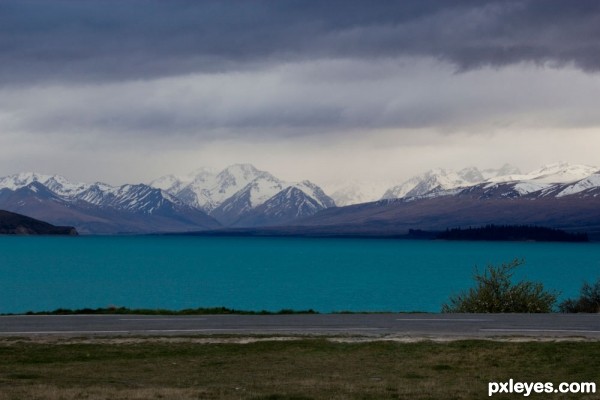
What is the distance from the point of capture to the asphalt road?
30.7m

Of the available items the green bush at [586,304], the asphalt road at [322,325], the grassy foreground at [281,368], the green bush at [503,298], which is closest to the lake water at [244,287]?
the green bush at [586,304]

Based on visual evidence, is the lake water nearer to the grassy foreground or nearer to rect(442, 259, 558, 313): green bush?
rect(442, 259, 558, 313): green bush

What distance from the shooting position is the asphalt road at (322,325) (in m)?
30.7

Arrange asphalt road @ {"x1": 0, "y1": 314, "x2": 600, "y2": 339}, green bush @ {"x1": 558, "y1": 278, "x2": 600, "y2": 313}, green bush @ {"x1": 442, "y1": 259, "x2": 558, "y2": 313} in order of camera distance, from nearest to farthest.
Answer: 1. asphalt road @ {"x1": 0, "y1": 314, "x2": 600, "y2": 339}
2. green bush @ {"x1": 442, "y1": 259, "x2": 558, "y2": 313}
3. green bush @ {"x1": 558, "y1": 278, "x2": 600, "y2": 313}

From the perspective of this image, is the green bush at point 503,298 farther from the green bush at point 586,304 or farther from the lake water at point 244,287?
the lake water at point 244,287

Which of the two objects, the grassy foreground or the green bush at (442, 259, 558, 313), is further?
the green bush at (442, 259, 558, 313)

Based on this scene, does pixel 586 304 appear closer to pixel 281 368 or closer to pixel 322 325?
pixel 322 325

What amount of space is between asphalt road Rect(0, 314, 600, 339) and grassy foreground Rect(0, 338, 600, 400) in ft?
9.10

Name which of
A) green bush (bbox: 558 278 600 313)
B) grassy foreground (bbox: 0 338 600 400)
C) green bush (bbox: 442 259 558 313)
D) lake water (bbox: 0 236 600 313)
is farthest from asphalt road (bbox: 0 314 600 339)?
lake water (bbox: 0 236 600 313)

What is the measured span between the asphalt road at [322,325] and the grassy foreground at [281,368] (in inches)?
109

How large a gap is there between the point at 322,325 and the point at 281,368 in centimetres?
943

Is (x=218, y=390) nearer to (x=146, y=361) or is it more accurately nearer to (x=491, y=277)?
(x=146, y=361)

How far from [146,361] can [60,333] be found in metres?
6.88

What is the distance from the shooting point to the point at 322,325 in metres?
33.7
